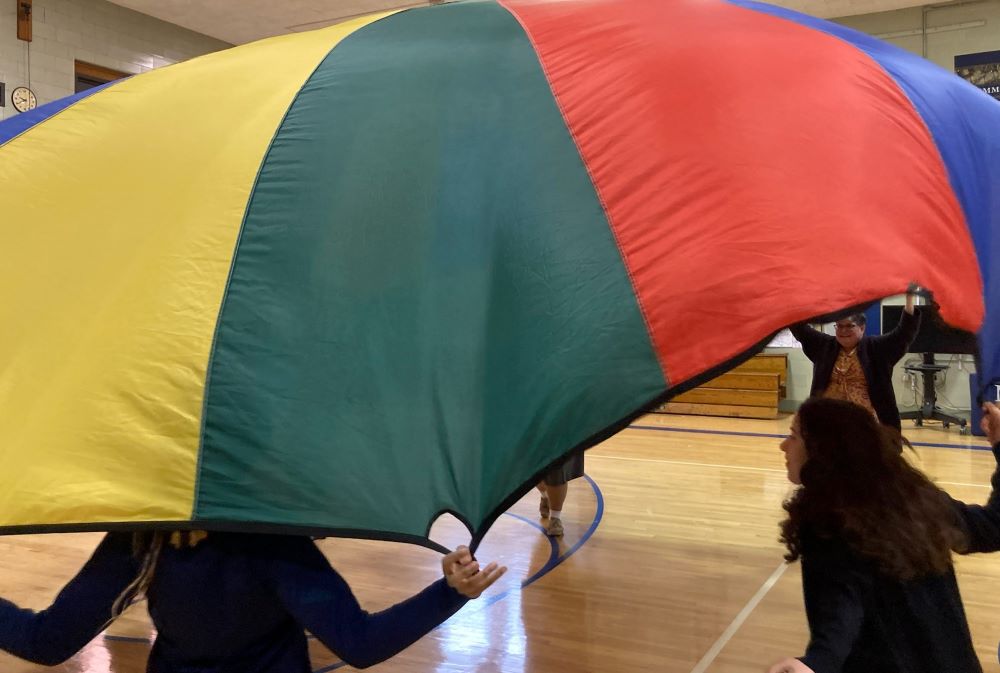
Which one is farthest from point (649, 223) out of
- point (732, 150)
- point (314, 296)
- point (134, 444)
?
point (134, 444)

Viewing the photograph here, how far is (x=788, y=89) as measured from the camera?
5.74 feet

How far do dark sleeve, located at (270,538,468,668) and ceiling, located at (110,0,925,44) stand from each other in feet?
27.0

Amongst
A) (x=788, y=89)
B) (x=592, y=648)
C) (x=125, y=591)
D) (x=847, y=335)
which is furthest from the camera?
(x=847, y=335)

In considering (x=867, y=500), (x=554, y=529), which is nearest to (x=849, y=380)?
(x=554, y=529)

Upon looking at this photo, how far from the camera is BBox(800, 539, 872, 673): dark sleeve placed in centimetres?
152

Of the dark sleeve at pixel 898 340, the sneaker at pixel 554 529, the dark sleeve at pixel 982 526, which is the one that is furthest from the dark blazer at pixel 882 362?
the dark sleeve at pixel 982 526

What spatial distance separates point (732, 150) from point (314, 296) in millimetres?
803

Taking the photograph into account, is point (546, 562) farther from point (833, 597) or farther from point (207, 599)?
point (207, 599)

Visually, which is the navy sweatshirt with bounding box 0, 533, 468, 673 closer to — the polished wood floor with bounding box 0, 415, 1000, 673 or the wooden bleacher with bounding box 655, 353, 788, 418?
the polished wood floor with bounding box 0, 415, 1000, 673

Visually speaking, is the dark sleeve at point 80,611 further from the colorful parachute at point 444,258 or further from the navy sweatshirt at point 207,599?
the colorful parachute at point 444,258

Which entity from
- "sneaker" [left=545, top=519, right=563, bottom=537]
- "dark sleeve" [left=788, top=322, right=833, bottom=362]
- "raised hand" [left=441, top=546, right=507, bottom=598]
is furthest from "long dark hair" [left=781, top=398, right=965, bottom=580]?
Answer: "sneaker" [left=545, top=519, right=563, bottom=537]

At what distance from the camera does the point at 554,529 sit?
16.5ft

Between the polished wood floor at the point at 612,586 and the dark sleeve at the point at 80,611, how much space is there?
6.14ft

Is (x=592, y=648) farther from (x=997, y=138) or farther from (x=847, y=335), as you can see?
(x=997, y=138)
